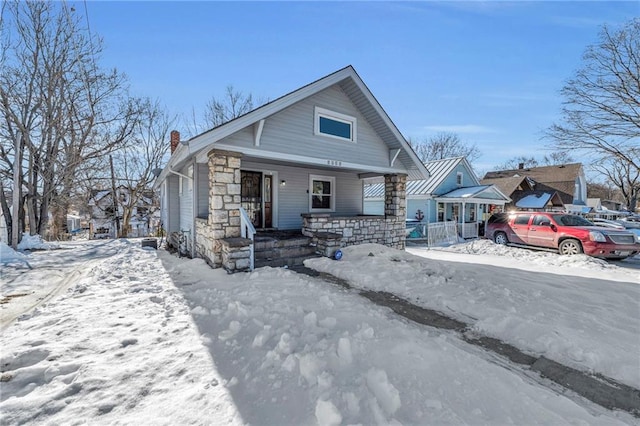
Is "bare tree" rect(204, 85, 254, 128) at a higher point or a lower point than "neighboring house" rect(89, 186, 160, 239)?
higher

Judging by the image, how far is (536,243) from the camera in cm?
1039

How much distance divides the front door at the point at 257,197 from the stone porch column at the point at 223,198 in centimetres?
246

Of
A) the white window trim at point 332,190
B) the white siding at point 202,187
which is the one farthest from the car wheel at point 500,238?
the white siding at point 202,187

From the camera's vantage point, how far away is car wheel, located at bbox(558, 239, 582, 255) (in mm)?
9002

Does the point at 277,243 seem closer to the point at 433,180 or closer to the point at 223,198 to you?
the point at 223,198

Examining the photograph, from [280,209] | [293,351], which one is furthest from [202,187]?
[293,351]

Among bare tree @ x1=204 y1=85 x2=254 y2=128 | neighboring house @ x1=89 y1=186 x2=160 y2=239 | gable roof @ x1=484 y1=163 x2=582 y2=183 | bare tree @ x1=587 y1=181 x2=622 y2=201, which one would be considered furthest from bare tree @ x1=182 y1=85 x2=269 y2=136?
bare tree @ x1=587 y1=181 x2=622 y2=201

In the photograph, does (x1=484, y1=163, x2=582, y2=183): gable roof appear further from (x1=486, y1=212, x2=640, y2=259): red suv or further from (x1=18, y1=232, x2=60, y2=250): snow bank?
(x1=18, y1=232, x2=60, y2=250): snow bank

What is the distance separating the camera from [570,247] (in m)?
9.23

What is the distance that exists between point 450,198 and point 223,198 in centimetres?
1419

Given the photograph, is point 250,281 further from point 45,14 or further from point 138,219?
point 138,219

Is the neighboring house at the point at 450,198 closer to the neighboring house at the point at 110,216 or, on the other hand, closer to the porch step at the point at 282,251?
the porch step at the point at 282,251

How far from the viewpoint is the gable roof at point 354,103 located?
576cm

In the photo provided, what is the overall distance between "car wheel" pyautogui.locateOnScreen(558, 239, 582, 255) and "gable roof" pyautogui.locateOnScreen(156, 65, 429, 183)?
17.4 ft
